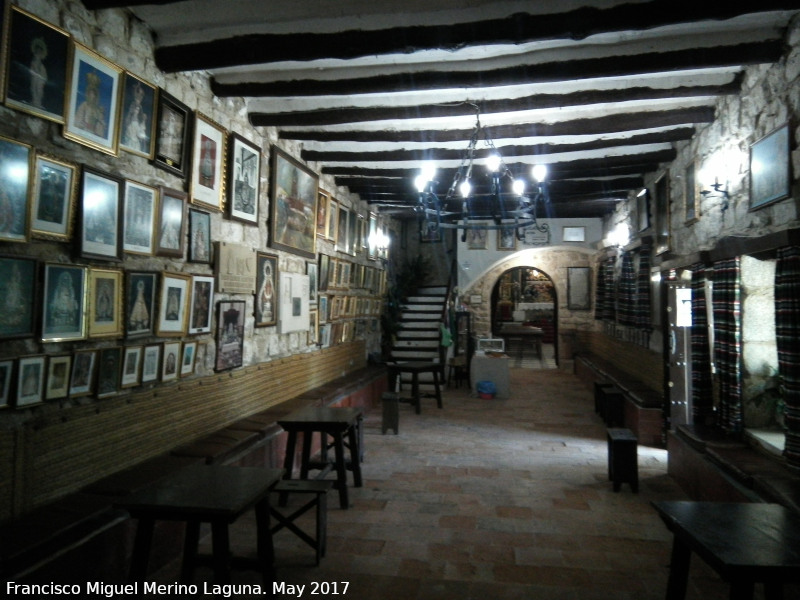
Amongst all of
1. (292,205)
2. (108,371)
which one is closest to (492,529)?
(108,371)

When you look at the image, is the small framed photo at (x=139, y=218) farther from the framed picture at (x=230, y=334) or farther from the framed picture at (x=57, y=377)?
the framed picture at (x=230, y=334)

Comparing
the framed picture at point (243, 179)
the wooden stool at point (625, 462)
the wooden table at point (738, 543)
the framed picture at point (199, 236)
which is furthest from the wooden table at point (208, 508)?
the wooden stool at point (625, 462)

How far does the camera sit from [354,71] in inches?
171

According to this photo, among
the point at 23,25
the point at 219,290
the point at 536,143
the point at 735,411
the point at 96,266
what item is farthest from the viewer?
the point at 536,143

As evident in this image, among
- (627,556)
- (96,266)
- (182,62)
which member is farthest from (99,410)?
(627,556)

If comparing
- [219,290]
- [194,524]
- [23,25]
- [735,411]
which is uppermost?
[23,25]

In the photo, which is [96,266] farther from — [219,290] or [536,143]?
[536,143]

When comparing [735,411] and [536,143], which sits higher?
[536,143]

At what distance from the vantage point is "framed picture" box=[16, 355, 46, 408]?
2.59 m

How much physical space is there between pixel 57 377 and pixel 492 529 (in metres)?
3.17

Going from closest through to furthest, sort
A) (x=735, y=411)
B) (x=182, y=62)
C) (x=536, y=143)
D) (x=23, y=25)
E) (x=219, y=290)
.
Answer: (x=23, y=25) < (x=182, y=62) < (x=735, y=411) < (x=219, y=290) < (x=536, y=143)

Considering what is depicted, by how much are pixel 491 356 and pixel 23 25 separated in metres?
8.33

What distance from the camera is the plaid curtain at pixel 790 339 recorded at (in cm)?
318

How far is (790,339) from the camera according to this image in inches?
128
